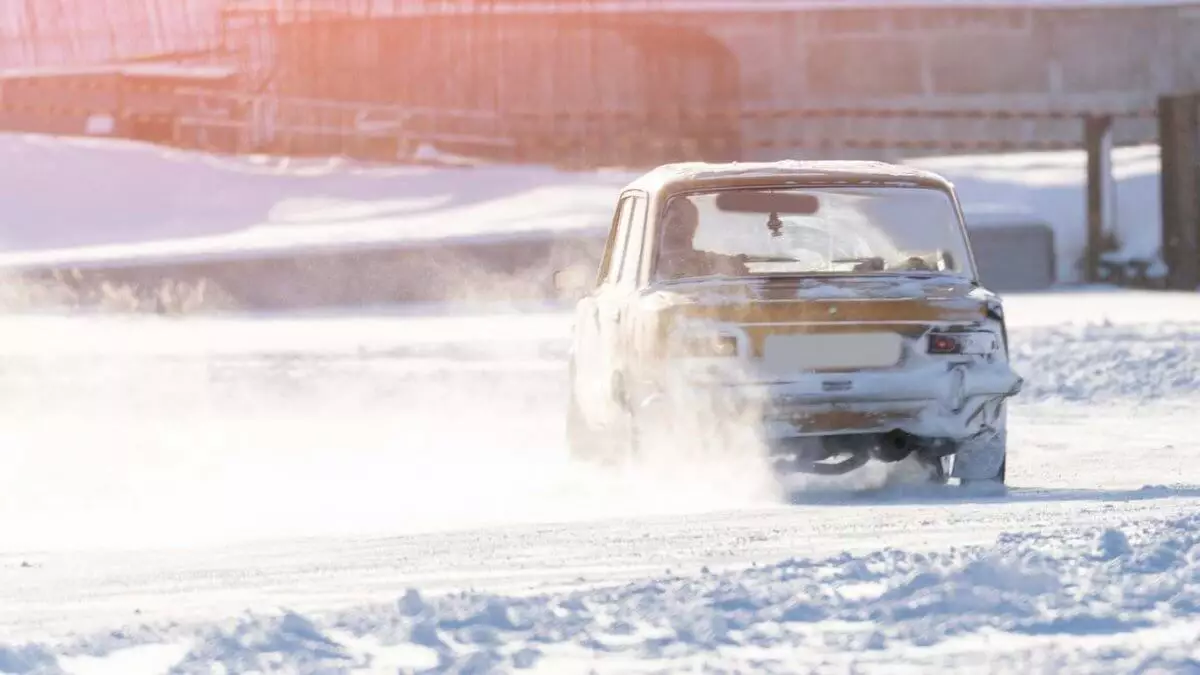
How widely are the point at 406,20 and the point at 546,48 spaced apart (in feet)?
7.56

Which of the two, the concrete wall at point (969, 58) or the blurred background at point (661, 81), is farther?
the concrete wall at point (969, 58)

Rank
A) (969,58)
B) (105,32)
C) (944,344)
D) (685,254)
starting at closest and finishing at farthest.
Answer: (944,344) < (685,254) < (969,58) < (105,32)

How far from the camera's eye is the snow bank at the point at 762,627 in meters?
5.56

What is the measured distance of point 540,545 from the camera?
787 cm

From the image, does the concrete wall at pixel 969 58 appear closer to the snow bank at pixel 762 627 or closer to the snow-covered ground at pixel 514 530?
the snow-covered ground at pixel 514 530

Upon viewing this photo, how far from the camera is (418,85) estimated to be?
122 ft

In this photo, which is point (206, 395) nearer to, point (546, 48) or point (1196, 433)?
point (1196, 433)

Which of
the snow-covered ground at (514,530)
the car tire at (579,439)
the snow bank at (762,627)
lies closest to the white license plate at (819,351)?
the snow-covered ground at (514,530)

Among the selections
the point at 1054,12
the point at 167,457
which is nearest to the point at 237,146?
the point at 1054,12

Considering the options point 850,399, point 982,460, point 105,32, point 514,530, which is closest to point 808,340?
point 850,399

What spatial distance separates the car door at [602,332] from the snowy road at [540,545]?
371 mm

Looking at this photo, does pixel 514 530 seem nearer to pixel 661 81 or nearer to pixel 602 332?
pixel 602 332

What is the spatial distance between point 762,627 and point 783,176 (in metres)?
4.05

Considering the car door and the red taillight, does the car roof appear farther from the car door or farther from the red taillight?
the red taillight
